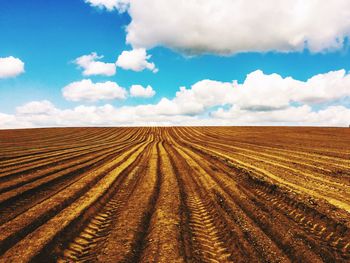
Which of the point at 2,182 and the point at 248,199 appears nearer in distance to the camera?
the point at 248,199

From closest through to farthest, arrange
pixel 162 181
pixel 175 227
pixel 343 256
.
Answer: pixel 343 256
pixel 175 227
pixel 162 181

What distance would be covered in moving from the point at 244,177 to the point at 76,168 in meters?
8.60

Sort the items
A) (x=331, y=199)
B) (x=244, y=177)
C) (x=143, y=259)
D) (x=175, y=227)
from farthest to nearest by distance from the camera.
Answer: (x=244, y=177) → (x=331, y=199) → (x=175, y=227) → (x=143, y=259)

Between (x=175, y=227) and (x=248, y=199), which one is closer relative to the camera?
(x=175, y=227)

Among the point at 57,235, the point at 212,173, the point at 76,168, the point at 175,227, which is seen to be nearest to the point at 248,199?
the point at 175,227

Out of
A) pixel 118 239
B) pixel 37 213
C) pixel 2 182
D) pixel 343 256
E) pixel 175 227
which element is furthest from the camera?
pixel 2 182

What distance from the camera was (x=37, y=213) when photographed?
23.9ft

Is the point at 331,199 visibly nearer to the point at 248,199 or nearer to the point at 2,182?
the point at 248,199

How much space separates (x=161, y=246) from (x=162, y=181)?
6.26 meters

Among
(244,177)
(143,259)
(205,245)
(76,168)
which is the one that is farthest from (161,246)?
(76,168)

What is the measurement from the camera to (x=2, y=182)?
10.8 m

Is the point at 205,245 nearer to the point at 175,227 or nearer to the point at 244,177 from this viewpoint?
the point at 175,227

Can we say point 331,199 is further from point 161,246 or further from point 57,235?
point 57,235

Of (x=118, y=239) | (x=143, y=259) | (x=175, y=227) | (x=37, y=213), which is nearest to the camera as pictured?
(x=143, y=259)
